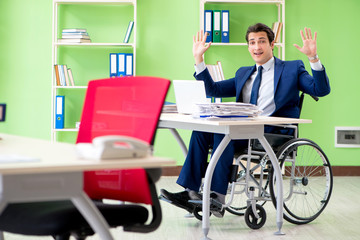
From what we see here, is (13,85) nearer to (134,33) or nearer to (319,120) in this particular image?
(134,33)

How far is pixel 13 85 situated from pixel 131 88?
151 inches

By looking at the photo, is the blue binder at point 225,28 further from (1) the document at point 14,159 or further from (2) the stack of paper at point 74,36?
(1) the document at point 14,159

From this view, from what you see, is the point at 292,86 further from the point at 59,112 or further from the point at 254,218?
the point at 59,112

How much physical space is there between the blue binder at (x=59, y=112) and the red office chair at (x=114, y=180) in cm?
328

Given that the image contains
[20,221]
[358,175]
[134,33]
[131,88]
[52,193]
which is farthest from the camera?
[358,175]

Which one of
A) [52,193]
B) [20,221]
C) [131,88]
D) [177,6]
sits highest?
[177,6]

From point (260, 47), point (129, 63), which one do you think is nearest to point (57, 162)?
point (260, 47)

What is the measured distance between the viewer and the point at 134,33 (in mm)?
5086

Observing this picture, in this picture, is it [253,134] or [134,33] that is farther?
[134,33]

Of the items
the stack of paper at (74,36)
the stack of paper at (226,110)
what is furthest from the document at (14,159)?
the stack of paper at (74,36)

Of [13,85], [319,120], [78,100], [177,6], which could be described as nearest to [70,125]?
[78,100]

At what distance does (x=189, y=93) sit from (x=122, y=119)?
5.10 feet

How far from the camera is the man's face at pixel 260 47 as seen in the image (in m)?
3.63

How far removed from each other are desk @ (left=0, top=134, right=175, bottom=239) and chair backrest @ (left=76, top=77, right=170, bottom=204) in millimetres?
300
